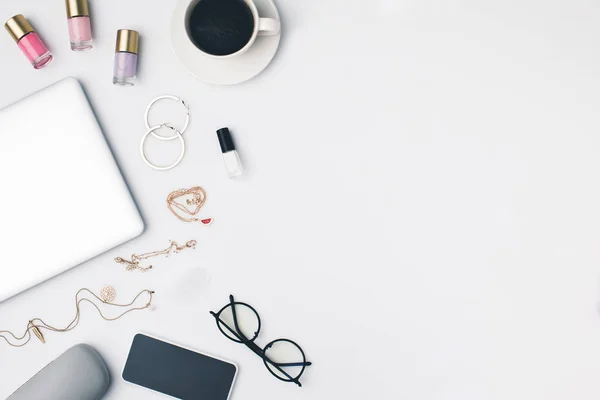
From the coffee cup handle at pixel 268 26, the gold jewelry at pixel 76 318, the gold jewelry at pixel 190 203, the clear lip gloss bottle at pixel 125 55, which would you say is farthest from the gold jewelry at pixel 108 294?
the coffee cup handle at pixel 268 26

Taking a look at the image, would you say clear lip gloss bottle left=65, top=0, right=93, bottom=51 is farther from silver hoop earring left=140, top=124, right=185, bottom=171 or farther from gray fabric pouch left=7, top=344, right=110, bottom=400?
gray fabric pouch left=7, top=344, right=110, bottom=400

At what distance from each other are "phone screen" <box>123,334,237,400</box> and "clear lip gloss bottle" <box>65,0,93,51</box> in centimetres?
42

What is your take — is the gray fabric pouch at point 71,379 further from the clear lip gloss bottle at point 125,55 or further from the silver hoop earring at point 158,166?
the clear lip gloss bottle at point 125,55

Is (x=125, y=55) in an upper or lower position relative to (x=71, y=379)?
upper

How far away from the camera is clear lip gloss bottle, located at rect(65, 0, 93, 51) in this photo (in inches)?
24.6

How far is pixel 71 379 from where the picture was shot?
601 millimetres

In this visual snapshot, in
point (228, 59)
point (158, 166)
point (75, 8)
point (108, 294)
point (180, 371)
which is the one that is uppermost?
point (75, 8)

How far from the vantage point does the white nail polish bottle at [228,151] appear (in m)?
0.63

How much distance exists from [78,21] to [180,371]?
0.50m

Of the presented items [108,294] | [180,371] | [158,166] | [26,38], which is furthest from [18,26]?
[180,371]

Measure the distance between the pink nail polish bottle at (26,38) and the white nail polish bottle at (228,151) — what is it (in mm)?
268

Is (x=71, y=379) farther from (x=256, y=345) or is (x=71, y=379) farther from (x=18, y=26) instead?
(x=18, y=26)

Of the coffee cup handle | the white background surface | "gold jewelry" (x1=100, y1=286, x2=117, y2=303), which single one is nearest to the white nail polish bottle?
the white background surface

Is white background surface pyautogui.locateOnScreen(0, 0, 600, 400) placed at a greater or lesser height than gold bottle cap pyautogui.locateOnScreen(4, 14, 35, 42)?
lesser
